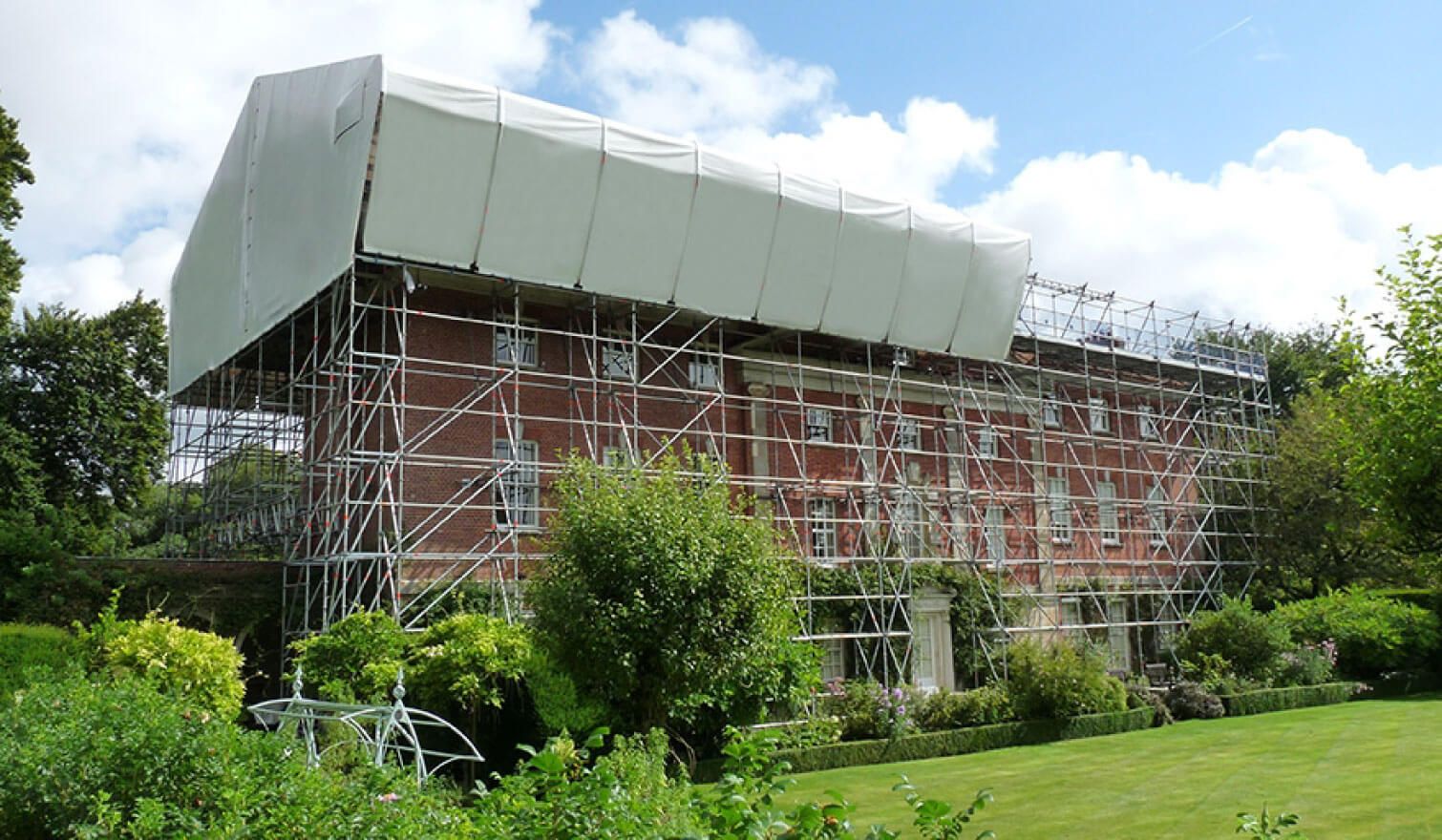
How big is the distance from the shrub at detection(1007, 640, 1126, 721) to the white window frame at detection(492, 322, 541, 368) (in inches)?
415

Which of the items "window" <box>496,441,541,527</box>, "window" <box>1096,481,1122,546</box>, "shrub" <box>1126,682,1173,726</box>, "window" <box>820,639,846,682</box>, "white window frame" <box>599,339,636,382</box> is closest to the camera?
"window" <box>496,441,541,527</box>

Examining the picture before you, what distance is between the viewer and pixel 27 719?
7309 millimetres

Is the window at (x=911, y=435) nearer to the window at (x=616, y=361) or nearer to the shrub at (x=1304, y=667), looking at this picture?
the window at (x=616, y=361)

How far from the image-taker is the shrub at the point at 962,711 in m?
19.6

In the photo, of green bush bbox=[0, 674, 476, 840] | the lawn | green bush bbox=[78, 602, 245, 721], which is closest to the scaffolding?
green bush bbox=[78, 602, 245, 721]

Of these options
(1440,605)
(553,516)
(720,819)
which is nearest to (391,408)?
(553,516)

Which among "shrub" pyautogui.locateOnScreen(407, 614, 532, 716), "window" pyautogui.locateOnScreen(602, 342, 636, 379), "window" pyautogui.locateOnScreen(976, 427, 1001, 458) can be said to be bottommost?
"shrub" pyautogui.locateOnScreen(407, 614, 532, 716)

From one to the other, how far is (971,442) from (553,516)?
1445cm

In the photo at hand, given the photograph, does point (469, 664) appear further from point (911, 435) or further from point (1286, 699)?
point (1286, 699)

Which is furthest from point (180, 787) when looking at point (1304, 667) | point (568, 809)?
point (1304, 667)

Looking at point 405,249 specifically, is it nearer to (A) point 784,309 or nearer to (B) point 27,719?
(A) point 784,309

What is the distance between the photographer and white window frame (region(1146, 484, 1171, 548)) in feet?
96.0

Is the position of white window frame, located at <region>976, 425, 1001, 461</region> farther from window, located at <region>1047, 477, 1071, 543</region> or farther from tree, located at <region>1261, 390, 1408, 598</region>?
tree, located at <region>1261, 390, 1408, 598</region>

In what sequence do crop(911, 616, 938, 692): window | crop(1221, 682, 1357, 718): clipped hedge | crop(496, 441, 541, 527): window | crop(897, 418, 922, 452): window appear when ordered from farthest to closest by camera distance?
crop(897, 418, 922, 452): window < crop(911, 616, 938, 692): window < crop(1221, 682, 1357, 718): clipped hedge < crop(496, 441, 541, 527): window
